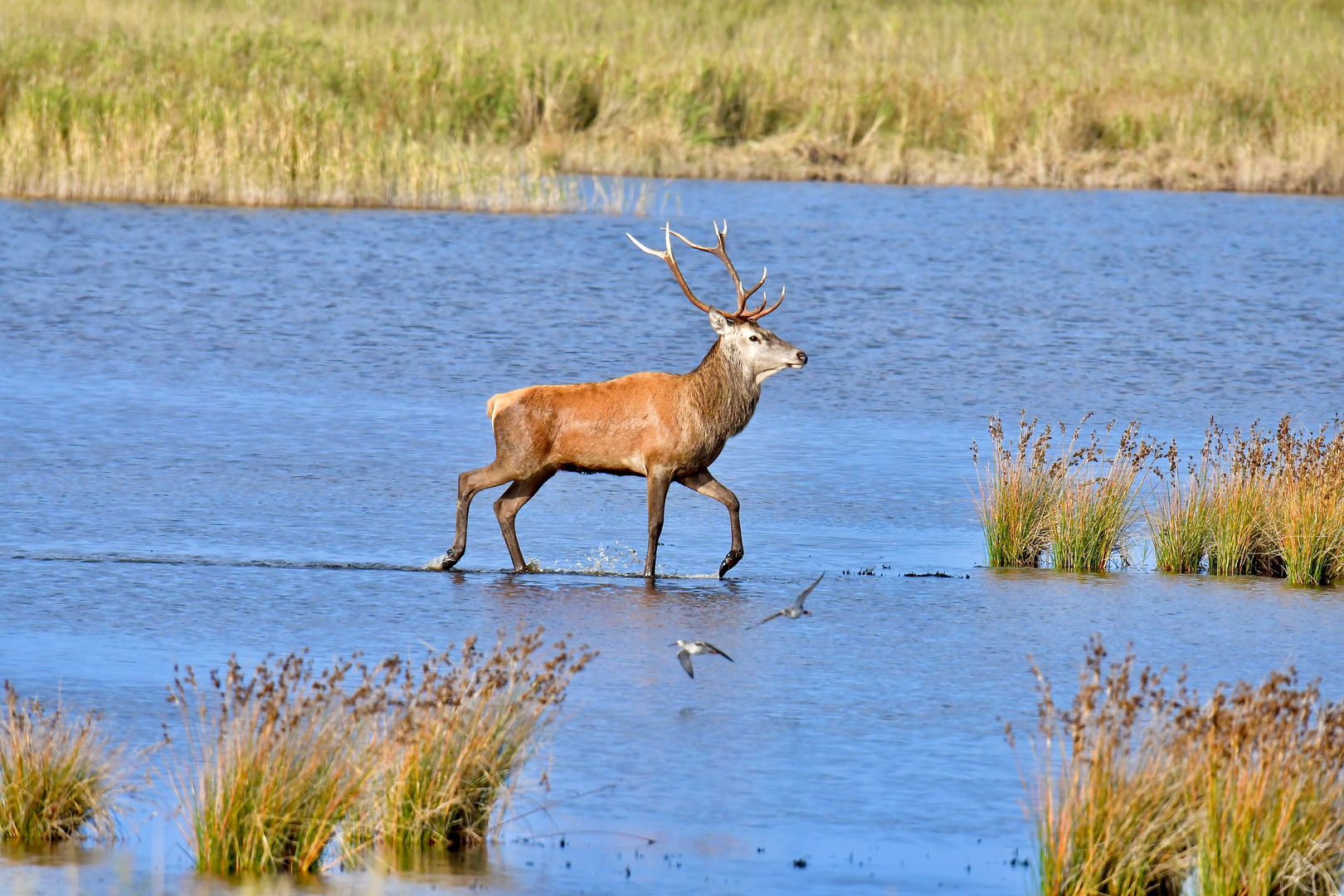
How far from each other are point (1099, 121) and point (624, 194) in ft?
27.9

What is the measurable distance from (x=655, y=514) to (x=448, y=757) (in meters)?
4.36

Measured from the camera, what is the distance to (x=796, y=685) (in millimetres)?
8086

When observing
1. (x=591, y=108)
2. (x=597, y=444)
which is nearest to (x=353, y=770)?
(x=597, y=444)

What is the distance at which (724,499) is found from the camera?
33.9 feet

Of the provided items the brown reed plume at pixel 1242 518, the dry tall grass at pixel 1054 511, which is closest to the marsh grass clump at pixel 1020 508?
the dry tall grass at pixel 1054 511

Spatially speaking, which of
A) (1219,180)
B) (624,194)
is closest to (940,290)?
(624,194)

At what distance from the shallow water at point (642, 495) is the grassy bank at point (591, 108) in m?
0.95

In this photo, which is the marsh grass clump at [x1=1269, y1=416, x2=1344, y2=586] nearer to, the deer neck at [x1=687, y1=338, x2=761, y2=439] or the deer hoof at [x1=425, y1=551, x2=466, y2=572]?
the deer neck at [x1=687, y1=338, x2=761, y2=439]

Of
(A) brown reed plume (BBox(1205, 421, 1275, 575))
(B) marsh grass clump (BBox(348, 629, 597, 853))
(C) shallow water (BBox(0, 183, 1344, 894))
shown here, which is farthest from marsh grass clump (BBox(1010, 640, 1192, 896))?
(A) brown reed plume (BBox(1205, 421, 1275, 575))

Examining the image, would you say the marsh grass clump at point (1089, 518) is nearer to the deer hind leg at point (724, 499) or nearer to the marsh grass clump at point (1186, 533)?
the marsh grass clump at point (1186, 533)

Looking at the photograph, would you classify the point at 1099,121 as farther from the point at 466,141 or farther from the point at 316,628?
the point at 316,628

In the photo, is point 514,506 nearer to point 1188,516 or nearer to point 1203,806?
point 1188,516

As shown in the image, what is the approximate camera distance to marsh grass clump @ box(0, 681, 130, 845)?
5.91 metres

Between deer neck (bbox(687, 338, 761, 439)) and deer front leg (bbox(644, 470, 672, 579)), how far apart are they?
37cm
